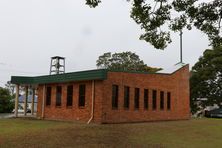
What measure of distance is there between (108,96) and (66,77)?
4067mm

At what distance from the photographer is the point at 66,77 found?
27.2 m

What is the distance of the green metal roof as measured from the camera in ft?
80.3

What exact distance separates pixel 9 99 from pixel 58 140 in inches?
1517

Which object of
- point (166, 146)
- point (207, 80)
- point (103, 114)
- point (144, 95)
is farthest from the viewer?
point (207, 80)

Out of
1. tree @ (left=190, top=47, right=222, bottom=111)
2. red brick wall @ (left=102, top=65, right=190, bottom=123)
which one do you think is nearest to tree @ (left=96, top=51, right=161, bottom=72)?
tree @ (left=190, top=47, right=222, bottom=111)

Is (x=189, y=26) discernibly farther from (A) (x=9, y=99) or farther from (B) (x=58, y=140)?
(A) (x=9, y=99)

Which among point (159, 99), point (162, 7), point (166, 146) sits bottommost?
point (166, 146)

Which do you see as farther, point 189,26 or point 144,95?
point 144,95

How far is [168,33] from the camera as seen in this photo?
9.67 meters

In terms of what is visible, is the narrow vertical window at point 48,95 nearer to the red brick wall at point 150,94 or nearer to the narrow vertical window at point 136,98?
the red brick wall at point 150,94

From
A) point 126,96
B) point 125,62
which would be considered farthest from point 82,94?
point 125,62

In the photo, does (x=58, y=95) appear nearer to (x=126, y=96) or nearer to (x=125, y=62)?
(x=126, y=96)

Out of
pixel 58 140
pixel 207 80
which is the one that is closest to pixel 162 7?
pixel 58 140

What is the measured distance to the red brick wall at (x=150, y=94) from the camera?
2541cm
